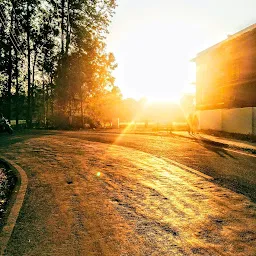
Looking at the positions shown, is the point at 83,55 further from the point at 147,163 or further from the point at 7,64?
the point at 147,163

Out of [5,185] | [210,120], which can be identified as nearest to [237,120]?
[210,120]

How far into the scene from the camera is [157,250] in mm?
3094

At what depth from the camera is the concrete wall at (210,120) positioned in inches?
896

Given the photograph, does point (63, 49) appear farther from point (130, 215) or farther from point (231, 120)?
point (130, 215)

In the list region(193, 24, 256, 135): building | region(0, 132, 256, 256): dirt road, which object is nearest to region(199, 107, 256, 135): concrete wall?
region(193, 24, 256, 135): building

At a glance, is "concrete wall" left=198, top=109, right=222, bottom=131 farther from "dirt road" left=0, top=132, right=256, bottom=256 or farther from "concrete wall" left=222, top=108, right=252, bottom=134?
"dirt road" left=0, top=132, right=256, bottom=256

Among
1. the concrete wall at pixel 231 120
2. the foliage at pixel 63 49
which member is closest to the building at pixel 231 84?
the concrete wall at pixel 231 120

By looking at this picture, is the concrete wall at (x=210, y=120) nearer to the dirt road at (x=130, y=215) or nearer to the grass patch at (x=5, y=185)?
the dirt road at (x=130, y=215)

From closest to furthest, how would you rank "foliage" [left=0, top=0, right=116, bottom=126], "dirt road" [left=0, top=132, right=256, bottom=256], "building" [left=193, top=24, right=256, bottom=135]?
"dirt road" [left=0, top=132, right=256, bottom=256], "building" [left=193, top=24, right=256, bottom=135], "foliage" [left=0, top=0, right=116, bottom=126]

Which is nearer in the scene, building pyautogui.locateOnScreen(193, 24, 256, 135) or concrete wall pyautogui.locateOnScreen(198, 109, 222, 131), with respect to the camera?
building pyautogui.locateOnScreen(193, 24, 256, 135)

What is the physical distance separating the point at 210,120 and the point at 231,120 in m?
3.28

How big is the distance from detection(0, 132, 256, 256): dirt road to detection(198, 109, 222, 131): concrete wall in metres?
16.6

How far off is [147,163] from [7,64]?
30.6 m

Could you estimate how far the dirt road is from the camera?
10.5 ft
